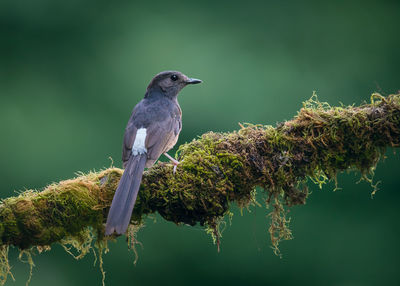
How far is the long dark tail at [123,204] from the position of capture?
347 cm

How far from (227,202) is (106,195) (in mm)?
934

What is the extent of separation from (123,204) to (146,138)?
1.22 metres

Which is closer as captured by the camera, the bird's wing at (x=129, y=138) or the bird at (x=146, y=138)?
the bird at (x=146, y=138)

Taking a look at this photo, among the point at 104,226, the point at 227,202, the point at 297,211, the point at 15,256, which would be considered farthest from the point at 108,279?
the point at 227,202

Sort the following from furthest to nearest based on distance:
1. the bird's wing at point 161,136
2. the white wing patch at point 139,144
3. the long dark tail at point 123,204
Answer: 1. the bird's wing at point 161,136
2. the white wing patch at point 139,144
3. the long dark tail at point 123,204

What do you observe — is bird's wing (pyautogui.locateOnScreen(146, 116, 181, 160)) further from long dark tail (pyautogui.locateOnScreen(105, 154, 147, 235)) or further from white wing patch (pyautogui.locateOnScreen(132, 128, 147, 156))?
long dark tail (pyautogui.locateOnScreen(105, 154, 147, 235))

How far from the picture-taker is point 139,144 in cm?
450

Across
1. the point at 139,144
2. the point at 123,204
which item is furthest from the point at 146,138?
the point at 123,204

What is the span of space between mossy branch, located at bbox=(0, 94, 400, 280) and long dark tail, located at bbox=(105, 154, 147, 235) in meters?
0.12

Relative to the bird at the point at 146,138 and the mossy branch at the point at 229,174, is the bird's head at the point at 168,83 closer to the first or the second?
the bird at the point at 146,138

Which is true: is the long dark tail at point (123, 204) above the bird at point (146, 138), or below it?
below

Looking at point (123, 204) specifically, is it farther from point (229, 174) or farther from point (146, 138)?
point (146, 138)

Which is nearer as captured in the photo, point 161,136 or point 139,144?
point 139,144

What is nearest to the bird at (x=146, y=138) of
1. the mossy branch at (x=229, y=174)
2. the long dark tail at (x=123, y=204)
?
the long dark tail at (x=123, y=204)
